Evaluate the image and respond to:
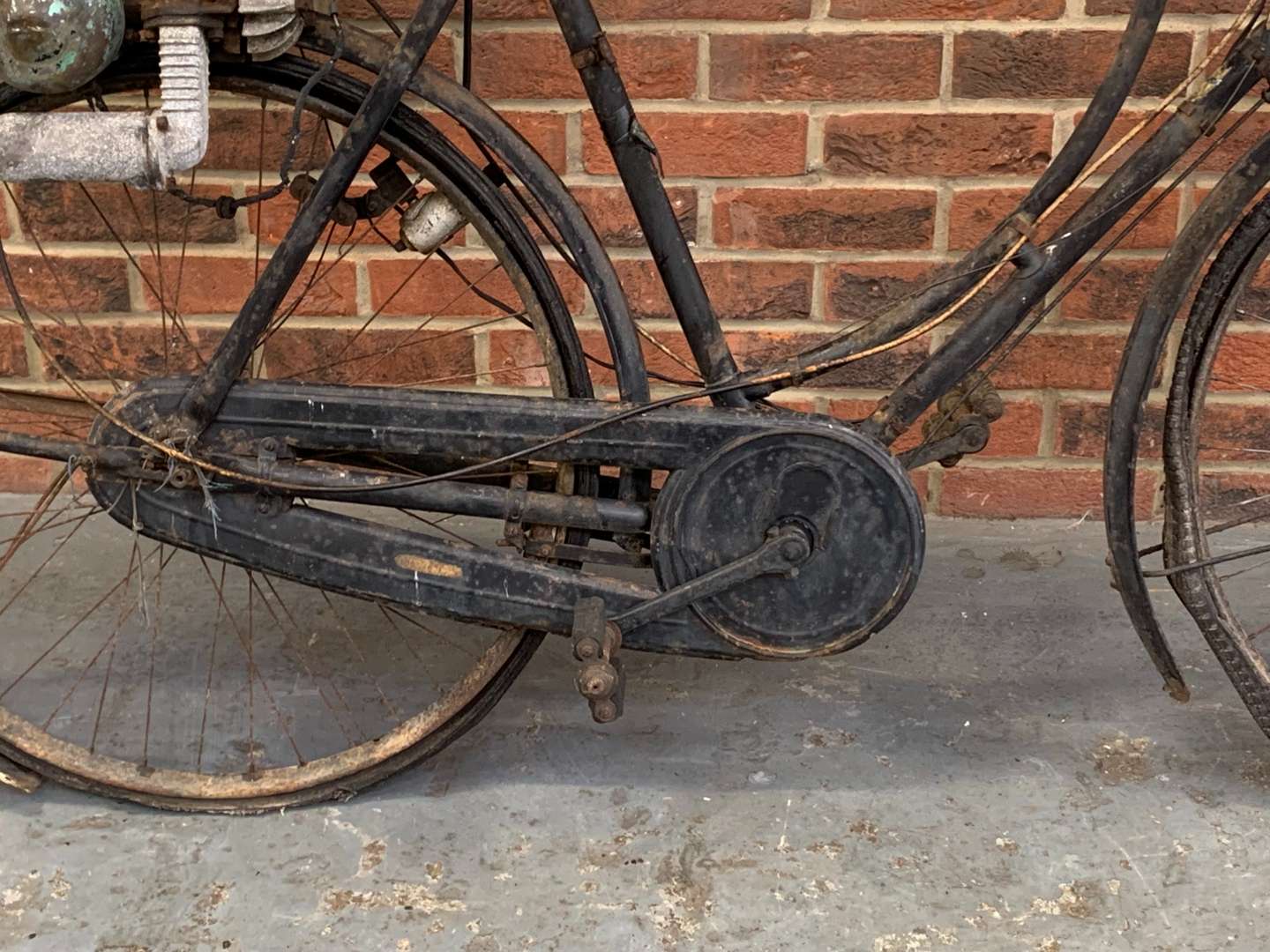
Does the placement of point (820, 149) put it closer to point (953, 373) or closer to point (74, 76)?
point (953, 373)

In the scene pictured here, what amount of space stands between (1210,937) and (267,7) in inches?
60.2

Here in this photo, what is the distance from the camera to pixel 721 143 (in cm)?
234

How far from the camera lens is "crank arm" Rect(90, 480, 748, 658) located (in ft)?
5.77

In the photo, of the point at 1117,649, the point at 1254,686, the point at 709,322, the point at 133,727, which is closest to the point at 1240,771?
the point at 1254,686

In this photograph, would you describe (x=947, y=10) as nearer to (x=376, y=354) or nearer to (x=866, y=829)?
(x=376, y=354)

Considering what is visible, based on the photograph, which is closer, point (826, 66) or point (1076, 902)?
point (1076, 902)

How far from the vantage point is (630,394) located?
1740mm

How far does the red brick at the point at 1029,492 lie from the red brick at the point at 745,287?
0.45 meters

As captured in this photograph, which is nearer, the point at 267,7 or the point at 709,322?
the point at 267,7

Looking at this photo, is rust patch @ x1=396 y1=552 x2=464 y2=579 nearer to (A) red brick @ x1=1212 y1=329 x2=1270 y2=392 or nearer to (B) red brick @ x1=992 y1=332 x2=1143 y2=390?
(B) red brick @ x1=992 y1=332 x2=1143 y2=390

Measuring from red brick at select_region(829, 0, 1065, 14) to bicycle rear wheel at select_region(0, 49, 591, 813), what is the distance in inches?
28.4

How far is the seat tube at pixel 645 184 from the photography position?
1660 millimetres

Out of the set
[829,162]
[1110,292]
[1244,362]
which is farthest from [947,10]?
[1244,362]

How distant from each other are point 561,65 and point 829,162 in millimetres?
477
